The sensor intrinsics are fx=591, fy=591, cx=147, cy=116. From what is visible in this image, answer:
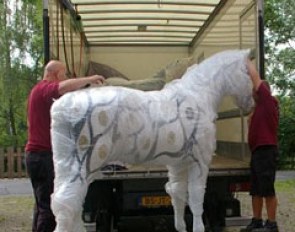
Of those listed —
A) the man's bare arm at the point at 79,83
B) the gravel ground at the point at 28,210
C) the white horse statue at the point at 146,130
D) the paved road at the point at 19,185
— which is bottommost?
the paved road at the point at 19,185

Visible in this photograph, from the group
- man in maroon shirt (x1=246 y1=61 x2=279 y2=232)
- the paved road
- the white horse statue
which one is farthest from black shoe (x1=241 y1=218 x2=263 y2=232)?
the paved road

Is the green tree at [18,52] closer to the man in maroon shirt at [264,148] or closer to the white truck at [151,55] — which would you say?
the white truck at [151,55]

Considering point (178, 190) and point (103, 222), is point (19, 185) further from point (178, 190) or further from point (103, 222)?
point (178, 190)

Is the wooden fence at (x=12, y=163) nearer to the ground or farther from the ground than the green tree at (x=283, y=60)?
nearer to the ground

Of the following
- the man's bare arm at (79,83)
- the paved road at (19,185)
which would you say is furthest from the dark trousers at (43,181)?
→ the paved road at (19,185)

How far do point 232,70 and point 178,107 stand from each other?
616 millimetres

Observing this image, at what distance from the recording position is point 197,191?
486 centimetres

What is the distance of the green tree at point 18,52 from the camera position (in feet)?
67.8

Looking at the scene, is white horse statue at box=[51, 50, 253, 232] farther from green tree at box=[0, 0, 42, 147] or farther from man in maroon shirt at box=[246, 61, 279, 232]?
green tree at box=[0, 0, 42, 147]

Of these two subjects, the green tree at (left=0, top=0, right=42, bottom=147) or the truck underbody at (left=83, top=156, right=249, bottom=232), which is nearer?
the truck underbody at (left=83, top=156, right=249, bottom=232)

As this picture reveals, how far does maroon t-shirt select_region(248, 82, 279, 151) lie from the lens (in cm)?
621

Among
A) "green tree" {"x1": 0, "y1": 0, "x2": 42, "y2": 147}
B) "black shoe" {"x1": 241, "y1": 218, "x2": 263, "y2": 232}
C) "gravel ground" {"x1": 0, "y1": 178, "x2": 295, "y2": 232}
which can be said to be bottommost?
"gravel ground" {"x1": 0, "y1": 178, "x2": 295, "y2": 232}

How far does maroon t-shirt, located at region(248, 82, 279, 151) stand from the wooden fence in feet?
41.3

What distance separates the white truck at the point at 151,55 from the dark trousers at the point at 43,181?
0.74m
